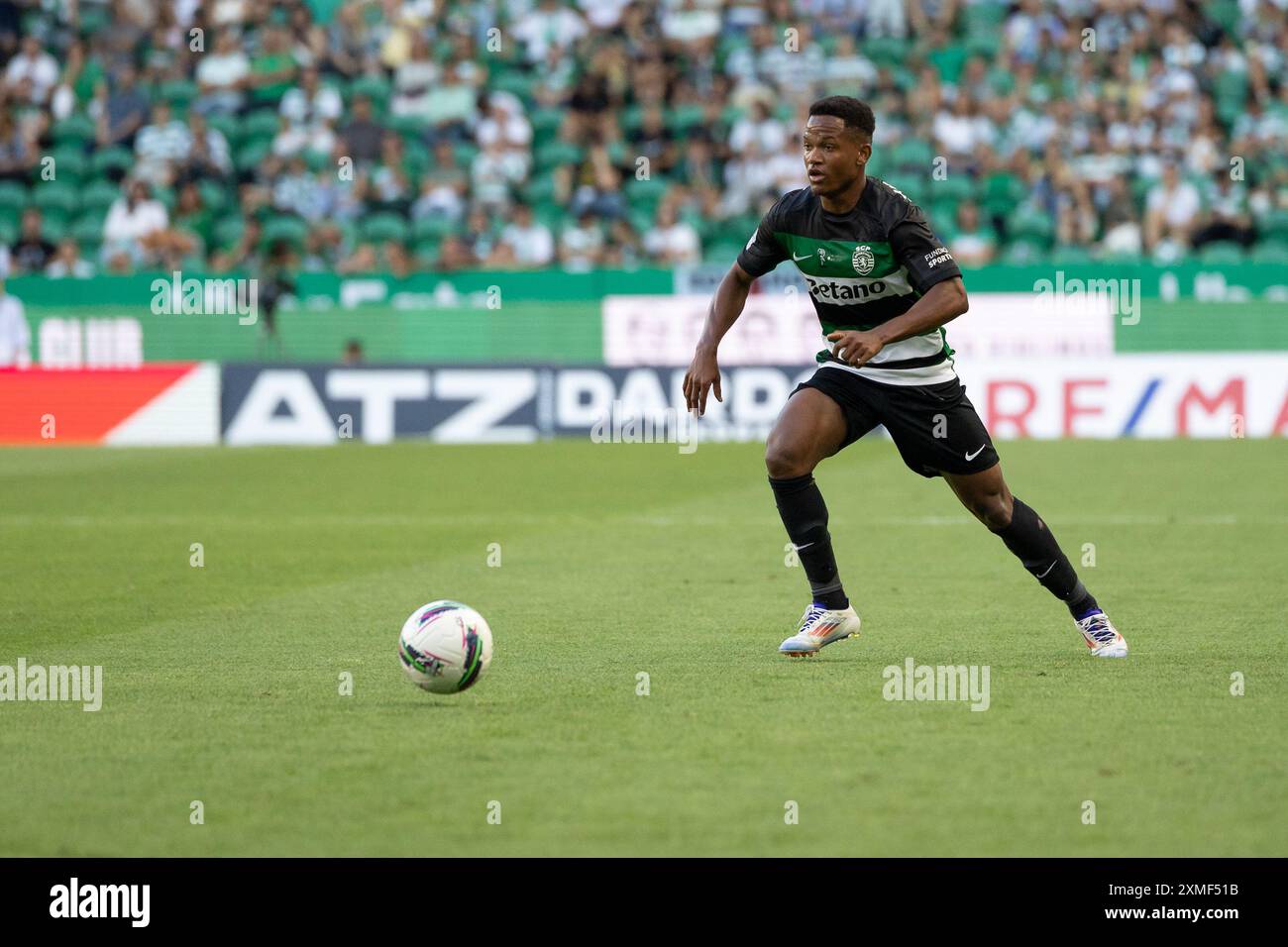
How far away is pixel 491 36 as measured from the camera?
27.7 m

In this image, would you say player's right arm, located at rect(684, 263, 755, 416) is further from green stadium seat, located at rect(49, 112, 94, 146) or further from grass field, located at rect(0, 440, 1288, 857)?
green stadium seat, located at rect(49, 112, 94, 146)

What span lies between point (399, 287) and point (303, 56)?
6074 mm

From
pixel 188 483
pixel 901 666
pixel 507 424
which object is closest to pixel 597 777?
pixel 901 666

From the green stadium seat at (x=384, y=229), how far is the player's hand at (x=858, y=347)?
18.8 metres

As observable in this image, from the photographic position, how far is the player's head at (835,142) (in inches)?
277

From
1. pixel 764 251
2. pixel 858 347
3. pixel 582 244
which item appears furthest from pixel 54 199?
pixel 858 347

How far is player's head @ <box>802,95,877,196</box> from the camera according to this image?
23.1ft

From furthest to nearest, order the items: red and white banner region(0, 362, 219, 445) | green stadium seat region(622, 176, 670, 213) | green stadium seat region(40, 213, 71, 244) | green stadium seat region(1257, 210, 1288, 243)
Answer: green stadium seat region(40, 213, 71, 244) → green stadium seat region(622, 176, 670, 213) → green stadium seat region(1257, 210, 1288, 243) → red and white banner region(0, 362, 219, 445)

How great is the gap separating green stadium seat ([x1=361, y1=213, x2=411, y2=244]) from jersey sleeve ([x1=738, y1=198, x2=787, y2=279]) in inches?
709

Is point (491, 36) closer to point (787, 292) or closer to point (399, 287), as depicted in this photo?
point (399, 287)

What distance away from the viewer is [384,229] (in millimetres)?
25094

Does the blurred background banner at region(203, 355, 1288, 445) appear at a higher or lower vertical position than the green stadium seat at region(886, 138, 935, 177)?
lower

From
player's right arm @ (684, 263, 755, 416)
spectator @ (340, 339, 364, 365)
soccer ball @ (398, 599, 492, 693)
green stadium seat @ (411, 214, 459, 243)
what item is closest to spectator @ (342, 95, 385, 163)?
green stadium seat @ (411, 214, 459, 243)

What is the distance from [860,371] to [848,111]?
100 cm
